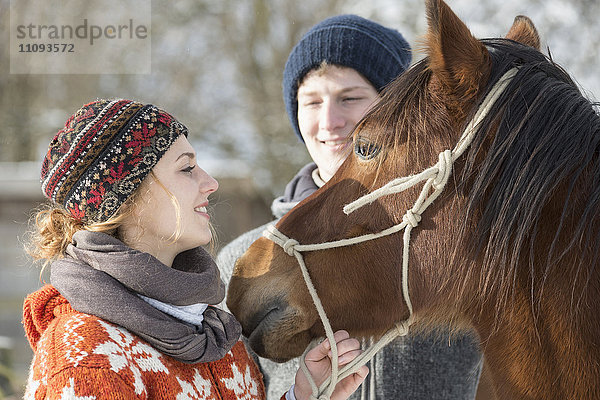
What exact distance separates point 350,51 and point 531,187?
108 centimetres

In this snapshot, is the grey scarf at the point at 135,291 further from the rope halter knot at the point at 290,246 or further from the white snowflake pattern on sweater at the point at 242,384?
the rope halter knot at the point at 290,246

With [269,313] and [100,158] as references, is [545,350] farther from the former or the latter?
[100,158]

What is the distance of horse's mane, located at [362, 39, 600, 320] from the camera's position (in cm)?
151

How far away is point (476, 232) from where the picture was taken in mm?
1577

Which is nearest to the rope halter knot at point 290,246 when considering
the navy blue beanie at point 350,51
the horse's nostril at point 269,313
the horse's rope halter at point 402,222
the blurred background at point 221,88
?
the horse's rope halter at point 402,222

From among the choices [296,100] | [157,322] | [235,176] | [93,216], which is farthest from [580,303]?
[235,176]

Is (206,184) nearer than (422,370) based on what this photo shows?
Yes

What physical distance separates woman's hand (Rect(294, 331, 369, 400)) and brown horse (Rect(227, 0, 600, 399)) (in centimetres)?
6

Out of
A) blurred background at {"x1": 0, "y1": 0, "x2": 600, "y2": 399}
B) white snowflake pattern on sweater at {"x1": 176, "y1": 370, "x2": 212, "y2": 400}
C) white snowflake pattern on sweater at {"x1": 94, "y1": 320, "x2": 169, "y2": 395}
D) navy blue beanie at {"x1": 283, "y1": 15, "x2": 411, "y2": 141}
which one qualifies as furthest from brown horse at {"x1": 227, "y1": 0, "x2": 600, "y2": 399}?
blurred background at {"x1": 0, "y1": 0, "x2": 600, "y2": 399}

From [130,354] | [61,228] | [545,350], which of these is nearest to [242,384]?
[130,354]

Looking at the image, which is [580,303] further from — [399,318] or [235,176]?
[235,176]

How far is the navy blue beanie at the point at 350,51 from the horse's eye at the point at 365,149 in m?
0.67

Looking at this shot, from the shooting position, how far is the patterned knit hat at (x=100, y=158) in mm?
1561

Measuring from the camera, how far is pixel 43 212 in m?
1.83
